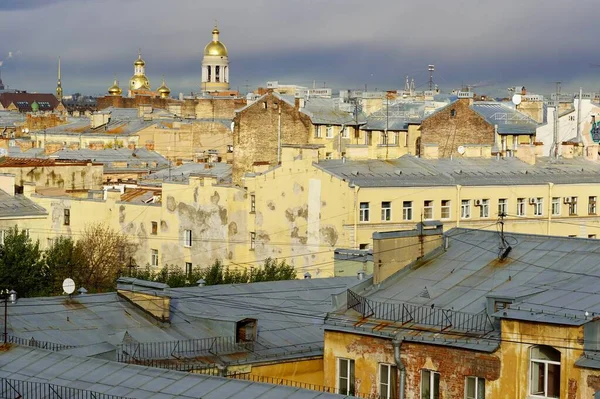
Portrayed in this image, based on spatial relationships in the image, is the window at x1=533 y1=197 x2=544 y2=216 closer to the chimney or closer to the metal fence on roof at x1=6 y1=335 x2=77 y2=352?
the chimney

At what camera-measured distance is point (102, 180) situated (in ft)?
245

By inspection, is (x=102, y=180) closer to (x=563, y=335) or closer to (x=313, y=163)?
(x=313, y=163)

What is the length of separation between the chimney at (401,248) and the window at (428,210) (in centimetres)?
2465

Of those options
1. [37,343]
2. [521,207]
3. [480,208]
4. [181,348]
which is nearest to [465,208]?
[480,208]

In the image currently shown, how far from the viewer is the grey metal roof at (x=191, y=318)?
29.9 metres

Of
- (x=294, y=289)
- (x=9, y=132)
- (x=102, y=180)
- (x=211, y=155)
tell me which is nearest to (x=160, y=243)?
(x=102, y=180)

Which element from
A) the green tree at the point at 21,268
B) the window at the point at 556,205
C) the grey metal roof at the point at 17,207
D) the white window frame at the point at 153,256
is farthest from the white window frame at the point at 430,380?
the white window frame at the point at 153,256

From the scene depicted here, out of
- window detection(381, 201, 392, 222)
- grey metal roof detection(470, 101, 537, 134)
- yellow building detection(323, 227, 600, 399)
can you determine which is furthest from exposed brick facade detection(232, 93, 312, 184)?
yellow building detection(323, 227, 600, 399)

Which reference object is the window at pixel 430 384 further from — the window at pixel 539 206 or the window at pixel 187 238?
the window at pixel 187 238

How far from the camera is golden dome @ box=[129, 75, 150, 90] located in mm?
175250

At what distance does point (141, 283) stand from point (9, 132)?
104126mm

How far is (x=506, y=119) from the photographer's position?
72.7 metres

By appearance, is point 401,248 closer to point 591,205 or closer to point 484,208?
point 484,208

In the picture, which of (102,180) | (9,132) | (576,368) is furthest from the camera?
(9,132)
